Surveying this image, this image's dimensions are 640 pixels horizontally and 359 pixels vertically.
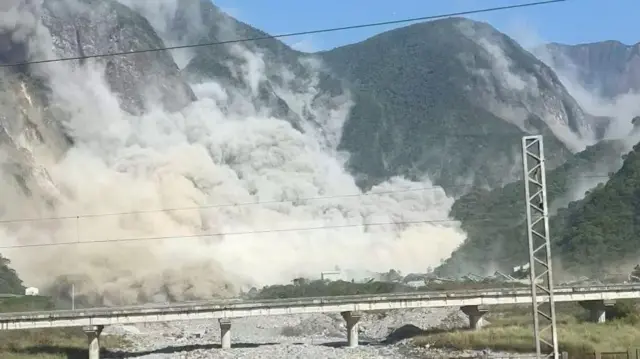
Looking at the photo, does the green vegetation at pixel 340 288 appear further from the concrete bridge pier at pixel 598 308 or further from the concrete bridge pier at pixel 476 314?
the concrete bridge pier at pixel 598 308

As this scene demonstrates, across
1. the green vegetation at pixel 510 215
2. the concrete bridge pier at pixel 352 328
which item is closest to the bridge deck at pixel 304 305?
the concrete bridge pier at pixel 352 328

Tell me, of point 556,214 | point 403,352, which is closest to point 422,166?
point 556,214

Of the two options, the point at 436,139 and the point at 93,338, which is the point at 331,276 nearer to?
the point at 93,338

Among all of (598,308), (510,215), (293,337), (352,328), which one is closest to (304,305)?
(352,328)

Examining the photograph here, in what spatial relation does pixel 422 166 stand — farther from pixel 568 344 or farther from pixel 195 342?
pixel 568 344

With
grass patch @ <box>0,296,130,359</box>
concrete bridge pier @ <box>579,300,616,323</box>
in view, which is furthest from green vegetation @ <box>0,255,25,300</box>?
concrete bridge pier @ <box>579,300,616,323</box>

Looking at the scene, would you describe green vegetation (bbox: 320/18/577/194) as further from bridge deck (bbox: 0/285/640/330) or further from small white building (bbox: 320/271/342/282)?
Result: bridge deck (bbox: 0/285/640/330)
